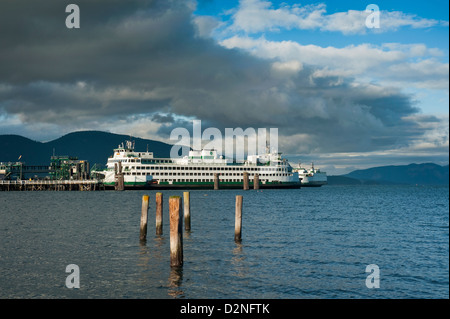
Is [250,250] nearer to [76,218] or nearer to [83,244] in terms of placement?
[83,244]

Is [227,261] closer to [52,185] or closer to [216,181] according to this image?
[216,181]

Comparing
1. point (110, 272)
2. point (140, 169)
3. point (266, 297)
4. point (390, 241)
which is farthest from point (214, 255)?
point (140, 169)

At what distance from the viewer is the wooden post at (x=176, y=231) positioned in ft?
67.1

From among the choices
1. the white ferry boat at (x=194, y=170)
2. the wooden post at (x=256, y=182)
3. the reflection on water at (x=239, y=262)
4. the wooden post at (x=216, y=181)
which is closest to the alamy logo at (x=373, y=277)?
the reflection on water at (x=239, y=262)

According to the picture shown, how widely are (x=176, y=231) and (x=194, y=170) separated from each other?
378 feet

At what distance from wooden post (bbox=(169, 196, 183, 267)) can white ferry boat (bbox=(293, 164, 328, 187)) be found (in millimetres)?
158245

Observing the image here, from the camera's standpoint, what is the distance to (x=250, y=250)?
1055 inches

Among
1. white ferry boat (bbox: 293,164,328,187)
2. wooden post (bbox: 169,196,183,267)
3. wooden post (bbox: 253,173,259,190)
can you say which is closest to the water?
wooden post (bbox: 169,196,183,267)

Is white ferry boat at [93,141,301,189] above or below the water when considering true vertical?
→ above

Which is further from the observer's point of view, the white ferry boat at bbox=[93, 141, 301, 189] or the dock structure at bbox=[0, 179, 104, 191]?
the dock structure at bbox=[0, 179, 104, 191]

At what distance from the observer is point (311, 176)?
180 meters

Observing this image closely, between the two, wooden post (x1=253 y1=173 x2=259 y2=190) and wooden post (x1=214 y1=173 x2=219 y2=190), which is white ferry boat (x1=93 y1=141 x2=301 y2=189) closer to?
wooden post (x1=214 y1=173 x2=219 y2=190)

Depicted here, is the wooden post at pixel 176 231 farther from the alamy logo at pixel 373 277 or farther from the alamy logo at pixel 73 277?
the alamy logo at pixel 373 277

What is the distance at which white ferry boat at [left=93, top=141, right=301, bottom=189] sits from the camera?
420 ft
